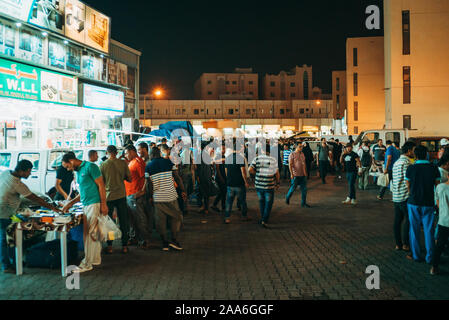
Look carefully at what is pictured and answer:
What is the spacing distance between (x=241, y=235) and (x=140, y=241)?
7.34 ft

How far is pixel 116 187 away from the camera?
7.57 m

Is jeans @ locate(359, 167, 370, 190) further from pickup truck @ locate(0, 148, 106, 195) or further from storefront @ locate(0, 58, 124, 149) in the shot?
pickup truck @ locate(0, 148, 106, 195)

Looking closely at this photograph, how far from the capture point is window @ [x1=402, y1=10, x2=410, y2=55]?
27859mm

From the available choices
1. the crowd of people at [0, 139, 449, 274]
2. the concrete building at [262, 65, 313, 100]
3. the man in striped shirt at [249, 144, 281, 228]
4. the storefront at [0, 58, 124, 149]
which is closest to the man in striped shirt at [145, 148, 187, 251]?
the crowd of people at [0, 139, 449, 274]

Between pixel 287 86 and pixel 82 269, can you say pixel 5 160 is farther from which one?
pixel 287 86

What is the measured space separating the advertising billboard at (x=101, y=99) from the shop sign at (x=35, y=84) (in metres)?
1.02

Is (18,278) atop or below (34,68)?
below

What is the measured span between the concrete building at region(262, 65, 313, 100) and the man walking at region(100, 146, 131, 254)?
86.1 m

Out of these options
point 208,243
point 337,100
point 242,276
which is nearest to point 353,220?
point 208,243

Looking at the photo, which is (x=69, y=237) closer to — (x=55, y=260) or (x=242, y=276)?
(x=55, y=260)

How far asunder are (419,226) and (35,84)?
16.0 metres

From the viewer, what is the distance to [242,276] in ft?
20.0

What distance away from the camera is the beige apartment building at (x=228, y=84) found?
296 feet

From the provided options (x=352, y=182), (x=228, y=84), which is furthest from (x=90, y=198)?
(x=228, y=84)
